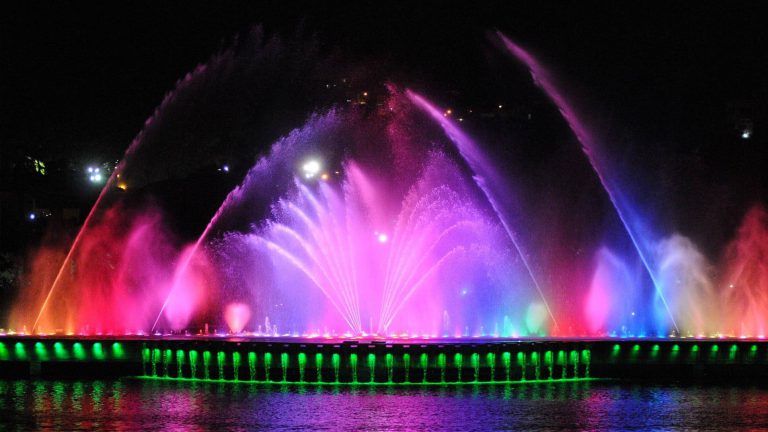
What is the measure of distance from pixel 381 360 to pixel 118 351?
33.4 feet

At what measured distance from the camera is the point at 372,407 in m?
30.6

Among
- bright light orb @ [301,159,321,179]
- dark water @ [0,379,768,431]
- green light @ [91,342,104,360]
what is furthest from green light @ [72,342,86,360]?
bright light orb @ [301,159,321,179]

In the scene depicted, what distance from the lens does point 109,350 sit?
1558 inches

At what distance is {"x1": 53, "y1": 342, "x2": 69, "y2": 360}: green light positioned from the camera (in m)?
40.2

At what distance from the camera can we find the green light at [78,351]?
39.9 meters

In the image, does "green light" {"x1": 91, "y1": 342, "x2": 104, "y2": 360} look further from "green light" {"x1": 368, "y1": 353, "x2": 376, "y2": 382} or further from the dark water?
"green light" {"x1": 368, "y1": 353, "x2": 376, "y2": 382}

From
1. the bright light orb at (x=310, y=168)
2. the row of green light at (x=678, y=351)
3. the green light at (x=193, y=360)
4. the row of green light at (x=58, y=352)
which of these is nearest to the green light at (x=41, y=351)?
the row of green light at (x=58, y=352)

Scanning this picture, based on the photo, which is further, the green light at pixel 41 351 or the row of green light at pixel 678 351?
the green light at pixel 41 351

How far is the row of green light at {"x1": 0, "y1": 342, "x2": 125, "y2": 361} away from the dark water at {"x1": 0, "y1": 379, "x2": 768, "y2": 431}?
2028 mm

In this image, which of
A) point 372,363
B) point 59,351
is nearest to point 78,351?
point 59,351

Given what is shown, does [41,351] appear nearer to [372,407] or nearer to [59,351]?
[59,351]

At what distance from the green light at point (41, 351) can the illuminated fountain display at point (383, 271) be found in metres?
6.90

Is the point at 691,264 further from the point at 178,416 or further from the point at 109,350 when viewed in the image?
the point at 178,416

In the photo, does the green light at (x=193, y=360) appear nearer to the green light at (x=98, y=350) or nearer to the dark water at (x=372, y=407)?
the dark water at (x=372, y=407)
